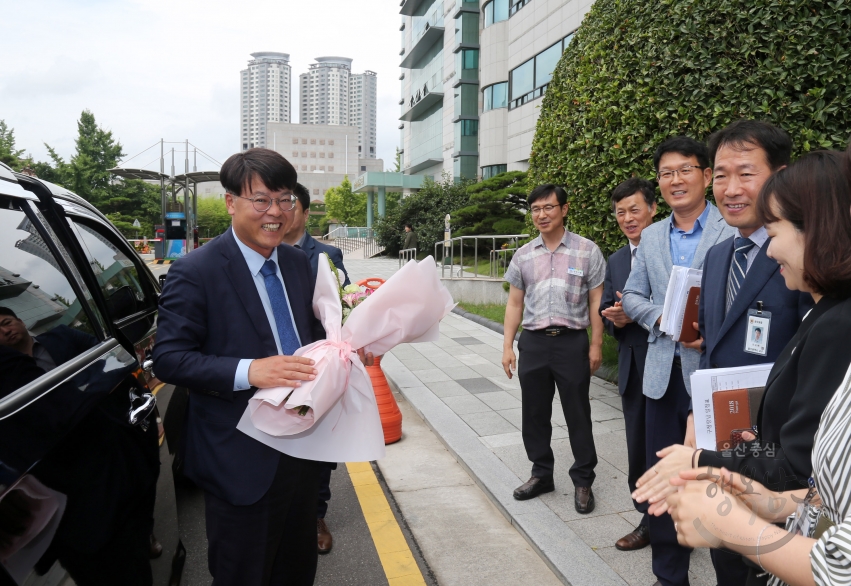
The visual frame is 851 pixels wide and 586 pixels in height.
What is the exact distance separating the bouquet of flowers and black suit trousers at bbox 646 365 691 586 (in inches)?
53.8

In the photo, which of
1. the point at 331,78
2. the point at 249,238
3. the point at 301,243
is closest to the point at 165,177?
the point at 301,243

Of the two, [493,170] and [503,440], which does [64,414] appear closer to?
[503,440]

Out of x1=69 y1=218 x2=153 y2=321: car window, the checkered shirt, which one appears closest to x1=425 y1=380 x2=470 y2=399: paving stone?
the checkered shirt

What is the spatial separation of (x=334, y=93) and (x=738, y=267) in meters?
179

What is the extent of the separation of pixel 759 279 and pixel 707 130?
8.11 ft

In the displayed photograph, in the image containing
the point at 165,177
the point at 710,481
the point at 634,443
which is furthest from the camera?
the point at 165,177

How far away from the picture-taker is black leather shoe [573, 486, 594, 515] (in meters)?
3.76

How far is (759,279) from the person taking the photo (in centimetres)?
223

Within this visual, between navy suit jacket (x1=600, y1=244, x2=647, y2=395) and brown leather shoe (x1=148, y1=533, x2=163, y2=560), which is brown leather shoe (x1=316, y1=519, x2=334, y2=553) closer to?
brown leather shoe (x1=148, y1=533, x2=163, y2=560)

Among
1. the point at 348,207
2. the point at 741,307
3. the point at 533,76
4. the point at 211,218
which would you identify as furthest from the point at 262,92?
the point at 741,307

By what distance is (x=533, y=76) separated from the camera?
87.7 ft

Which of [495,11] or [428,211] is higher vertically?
[495,11]

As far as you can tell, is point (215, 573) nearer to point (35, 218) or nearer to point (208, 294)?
point (208, 294)

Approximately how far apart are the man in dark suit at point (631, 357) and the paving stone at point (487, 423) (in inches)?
74.0
